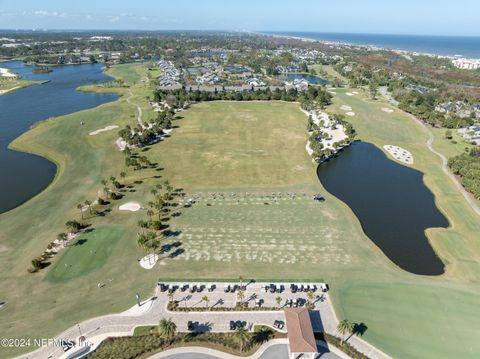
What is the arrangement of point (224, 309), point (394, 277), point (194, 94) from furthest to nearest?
point (194, 94), point (394, 277), point (224, 309)

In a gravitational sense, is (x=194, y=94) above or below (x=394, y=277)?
above

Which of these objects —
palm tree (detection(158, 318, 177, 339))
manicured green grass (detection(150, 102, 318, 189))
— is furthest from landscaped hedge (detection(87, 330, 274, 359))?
manicured green grass (detection(150, 102, 318, 189))

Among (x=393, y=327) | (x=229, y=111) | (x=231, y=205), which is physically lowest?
(x=393, y=327)

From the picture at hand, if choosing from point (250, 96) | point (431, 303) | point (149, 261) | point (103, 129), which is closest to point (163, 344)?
point (149, 261)

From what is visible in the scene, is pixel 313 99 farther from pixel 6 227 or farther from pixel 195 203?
pixel 6 227

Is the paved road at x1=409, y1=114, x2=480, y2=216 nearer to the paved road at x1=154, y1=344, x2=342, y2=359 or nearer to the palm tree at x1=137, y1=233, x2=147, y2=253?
the paved road at x1=154, y1=344, x2=342, y2=359

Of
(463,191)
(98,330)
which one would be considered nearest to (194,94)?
(463,191)
